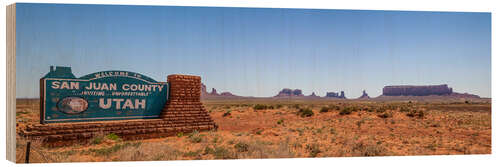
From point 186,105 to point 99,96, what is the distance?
11.8ft

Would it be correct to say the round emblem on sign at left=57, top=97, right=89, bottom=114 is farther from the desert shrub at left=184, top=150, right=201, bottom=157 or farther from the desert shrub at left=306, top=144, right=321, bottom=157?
the desert shrub at left=306, top=144, right=321, bottom=157

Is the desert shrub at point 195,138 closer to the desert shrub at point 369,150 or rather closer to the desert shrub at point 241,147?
the desert shrub at point 241,147

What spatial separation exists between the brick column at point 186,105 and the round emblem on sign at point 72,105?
3028 millimetres

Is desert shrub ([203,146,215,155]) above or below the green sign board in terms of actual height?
below

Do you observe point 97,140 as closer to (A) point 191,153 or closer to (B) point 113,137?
(B) point 113,137

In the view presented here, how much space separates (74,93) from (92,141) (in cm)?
180

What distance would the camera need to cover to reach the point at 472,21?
36.4 ft

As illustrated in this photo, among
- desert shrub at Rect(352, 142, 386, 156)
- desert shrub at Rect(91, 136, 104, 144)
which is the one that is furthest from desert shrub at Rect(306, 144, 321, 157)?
desert shrub at Rect(91, 136, 104, 144)

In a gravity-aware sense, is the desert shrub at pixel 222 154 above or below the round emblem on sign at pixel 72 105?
below

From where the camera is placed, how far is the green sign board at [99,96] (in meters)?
10.2

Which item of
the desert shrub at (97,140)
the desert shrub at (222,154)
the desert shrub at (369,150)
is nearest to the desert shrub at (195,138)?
the desert shrub at (222,154)

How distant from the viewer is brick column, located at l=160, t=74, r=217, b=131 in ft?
42.7

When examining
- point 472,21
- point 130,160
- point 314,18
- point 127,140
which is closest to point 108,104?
point 127,140

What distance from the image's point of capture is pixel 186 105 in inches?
535
